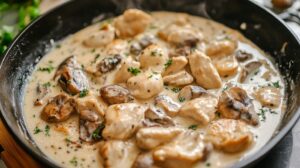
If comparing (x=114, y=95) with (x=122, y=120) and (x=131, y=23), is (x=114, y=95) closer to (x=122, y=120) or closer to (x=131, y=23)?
(x=122, y=120)

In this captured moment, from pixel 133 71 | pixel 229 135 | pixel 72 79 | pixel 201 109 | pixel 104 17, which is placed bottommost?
pixel 229 135

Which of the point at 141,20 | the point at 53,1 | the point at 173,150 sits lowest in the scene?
the point at 173,150

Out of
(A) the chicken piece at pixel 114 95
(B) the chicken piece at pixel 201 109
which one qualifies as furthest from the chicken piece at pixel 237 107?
(A) the chicken piece at pixel 114 95

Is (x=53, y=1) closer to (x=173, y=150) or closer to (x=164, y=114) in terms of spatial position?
(x=164, y=114)

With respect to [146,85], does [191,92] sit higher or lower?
lower

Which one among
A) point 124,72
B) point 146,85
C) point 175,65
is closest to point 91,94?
point 124,72

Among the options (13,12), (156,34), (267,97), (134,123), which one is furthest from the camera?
(13,12)

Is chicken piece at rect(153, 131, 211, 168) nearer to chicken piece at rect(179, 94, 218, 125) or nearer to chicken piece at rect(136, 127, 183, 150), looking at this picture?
chicken piece at rect(136, 127, 183, 150)

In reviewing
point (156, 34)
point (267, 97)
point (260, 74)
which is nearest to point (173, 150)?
point (267, 97)
